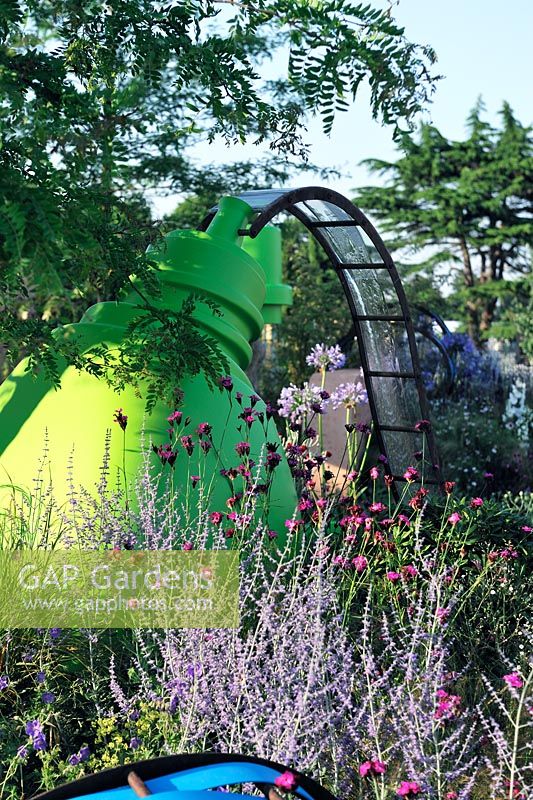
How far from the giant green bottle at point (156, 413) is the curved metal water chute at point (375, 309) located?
119 centimetres

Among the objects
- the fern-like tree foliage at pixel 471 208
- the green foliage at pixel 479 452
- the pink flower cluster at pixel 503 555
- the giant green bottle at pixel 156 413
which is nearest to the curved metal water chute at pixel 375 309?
the giant green bottle at pixel 156 413

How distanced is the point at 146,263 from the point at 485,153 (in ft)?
91.4

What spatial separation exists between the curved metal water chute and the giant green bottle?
1.19 metres

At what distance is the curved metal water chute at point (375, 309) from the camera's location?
542 centimetres

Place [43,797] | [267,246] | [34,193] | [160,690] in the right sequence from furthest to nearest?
[267,246] → [160,690] → [34,193] → [43,797]

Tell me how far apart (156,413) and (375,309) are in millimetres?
2338

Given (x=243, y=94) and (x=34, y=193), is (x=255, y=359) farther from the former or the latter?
(x=34, y=193)

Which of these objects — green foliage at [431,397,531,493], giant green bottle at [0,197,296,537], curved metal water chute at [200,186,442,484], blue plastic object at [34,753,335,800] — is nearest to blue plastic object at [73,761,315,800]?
blue plastic object at [34,753,335,800]

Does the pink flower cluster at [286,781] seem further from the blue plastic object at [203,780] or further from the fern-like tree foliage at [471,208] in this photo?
the fern-like tree foliage at [471,208]

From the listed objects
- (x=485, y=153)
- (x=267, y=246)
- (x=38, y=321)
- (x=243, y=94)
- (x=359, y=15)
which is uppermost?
(x=485, y=153)

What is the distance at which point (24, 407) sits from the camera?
152 inches

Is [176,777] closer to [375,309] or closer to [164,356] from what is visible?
[164,356]

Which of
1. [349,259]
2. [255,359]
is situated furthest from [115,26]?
[255,359]

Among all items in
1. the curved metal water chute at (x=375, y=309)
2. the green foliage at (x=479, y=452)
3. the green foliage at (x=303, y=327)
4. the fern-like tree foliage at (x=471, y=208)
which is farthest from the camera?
the fern-like tree foliage at (x=471, y=208)
